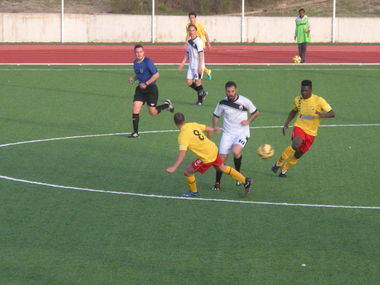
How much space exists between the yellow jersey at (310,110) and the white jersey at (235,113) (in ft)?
3.38

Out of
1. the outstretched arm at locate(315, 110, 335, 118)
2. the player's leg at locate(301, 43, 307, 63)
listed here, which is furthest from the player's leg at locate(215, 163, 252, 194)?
the player's leg at locate(301, 43, 307, 63)

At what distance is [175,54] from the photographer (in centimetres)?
4009

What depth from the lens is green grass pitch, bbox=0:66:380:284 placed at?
10.0m

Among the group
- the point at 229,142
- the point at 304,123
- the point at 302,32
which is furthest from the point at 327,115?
the point at 302,32

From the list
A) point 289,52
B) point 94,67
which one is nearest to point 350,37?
point 289,52

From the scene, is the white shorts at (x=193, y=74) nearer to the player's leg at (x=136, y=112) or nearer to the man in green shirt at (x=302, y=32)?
the player's leg at (x=136, y=112)

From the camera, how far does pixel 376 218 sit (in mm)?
12305

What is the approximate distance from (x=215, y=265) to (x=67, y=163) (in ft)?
21.6

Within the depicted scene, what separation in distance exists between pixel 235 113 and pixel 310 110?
135 cm

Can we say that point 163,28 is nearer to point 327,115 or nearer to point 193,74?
point 193,74

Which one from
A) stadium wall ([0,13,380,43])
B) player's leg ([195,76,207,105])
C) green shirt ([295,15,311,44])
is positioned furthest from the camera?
stadium wall ([0,13,380,43])

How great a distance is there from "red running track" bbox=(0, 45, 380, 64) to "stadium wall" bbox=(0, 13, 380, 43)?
8.84 ft

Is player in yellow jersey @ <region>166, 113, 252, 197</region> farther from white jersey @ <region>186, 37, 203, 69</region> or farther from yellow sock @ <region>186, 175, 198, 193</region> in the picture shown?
white jersey @ <region>186, 37, 203, 69</region>

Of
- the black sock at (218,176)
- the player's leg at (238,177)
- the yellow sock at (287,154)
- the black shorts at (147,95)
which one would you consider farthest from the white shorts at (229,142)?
the black shorts at (147,95)
